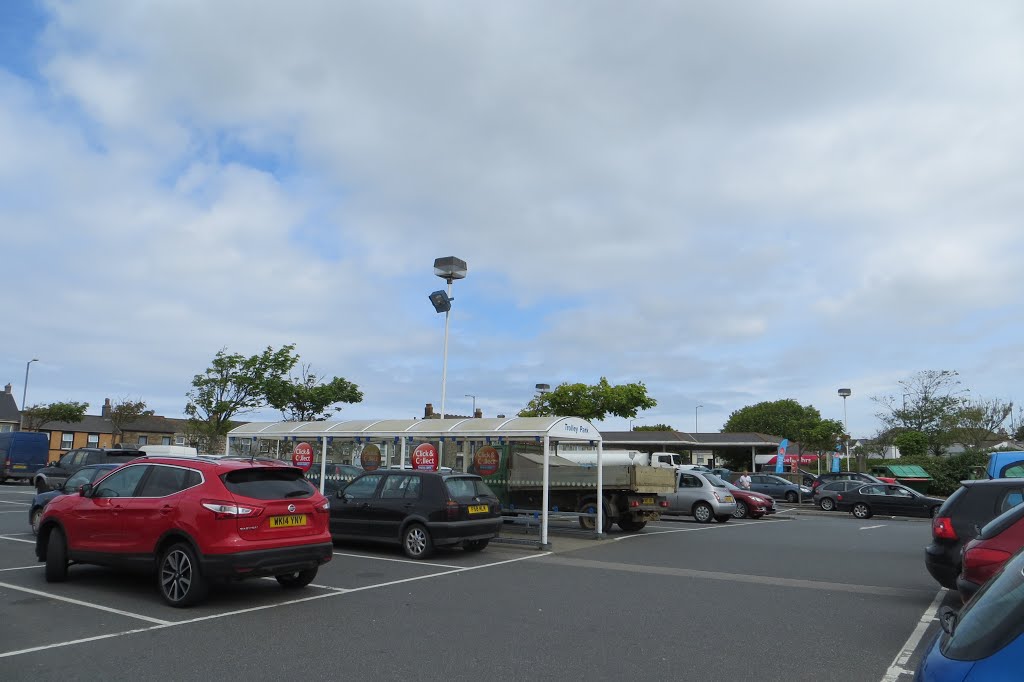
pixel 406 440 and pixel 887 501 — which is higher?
pixel 406 440

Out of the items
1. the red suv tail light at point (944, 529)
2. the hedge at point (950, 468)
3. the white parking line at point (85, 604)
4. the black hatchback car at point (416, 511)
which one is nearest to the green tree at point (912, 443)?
the hedge at point (950, 468)

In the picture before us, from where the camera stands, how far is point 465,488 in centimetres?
1373

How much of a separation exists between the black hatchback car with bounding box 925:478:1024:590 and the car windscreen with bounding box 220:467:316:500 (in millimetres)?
7653

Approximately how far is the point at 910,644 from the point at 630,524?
12.3m

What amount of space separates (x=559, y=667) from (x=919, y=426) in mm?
52189

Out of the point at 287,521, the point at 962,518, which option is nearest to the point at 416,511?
the point at 287,521

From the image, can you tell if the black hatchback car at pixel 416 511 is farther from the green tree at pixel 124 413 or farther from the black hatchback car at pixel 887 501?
the green tree at pixel 124 413

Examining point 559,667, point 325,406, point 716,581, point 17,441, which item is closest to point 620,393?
point 325,406

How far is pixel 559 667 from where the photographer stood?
6426 mm

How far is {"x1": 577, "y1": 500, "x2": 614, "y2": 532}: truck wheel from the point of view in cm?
1867

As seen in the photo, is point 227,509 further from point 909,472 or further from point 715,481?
point 909,472

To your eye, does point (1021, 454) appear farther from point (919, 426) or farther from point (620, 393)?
point (919, 426)

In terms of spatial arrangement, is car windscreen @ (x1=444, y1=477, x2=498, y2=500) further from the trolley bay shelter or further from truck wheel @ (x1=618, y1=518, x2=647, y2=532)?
truck wheel @ (x1=618, y1=518, x2=647, y2=532)

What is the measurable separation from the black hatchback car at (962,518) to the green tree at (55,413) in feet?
206
